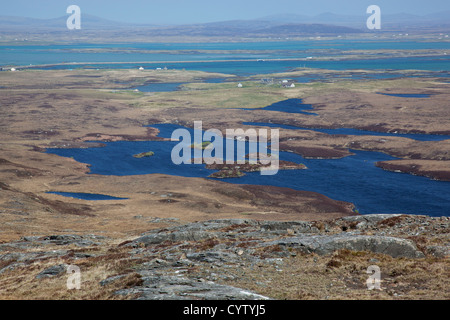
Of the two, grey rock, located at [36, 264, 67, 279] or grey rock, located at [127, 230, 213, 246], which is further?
grey rock, located at [127, 230, 213, 246]

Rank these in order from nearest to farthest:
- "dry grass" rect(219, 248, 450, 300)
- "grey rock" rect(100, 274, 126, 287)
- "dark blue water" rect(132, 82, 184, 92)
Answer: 1. "dry grass" rect(219, 248, 450, 300)
2. "grey rock" rect(100, 274, 126, 287)
3. "dark blue water" rect(132, 82, 184, 92)

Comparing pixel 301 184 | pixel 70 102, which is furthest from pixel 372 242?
pixel 70 102

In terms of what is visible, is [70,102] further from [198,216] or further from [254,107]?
[198,216]

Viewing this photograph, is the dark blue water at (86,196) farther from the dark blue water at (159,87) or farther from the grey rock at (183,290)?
the dark blue water at (159,87)

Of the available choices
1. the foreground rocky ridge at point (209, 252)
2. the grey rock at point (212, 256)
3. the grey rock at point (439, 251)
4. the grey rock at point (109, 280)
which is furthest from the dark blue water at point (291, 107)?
the grey rock at point (109, 280)

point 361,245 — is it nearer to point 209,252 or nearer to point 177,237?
point 209,252

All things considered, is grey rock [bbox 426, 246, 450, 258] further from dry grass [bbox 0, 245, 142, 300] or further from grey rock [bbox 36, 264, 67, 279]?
grey rock [bbox 36, 264, 67, 279]

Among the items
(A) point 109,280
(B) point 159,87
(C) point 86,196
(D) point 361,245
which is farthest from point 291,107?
(A) point 109,280

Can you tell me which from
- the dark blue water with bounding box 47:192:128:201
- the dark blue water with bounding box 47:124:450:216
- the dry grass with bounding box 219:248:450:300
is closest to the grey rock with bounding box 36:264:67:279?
the dry grass with bounding box 219:248:450:300
